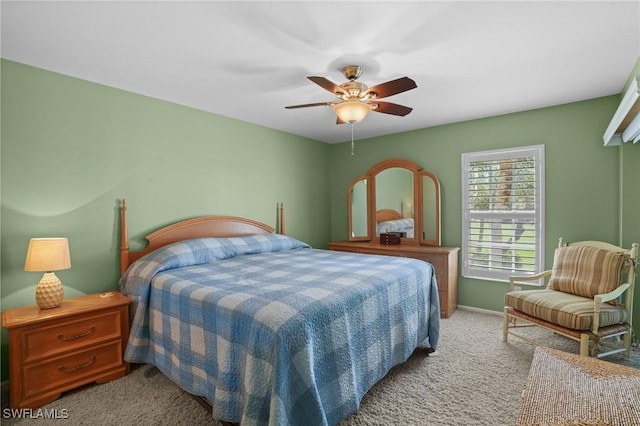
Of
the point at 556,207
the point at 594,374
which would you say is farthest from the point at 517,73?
the point at 594,374

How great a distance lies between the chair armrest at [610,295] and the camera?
8.04 feet

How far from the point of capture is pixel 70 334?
7.49 feet

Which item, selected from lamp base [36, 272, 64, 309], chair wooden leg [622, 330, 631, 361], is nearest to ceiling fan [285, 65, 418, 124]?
lamp base [36, 272, 64, 309]

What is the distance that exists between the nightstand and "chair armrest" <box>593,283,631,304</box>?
3.71 m

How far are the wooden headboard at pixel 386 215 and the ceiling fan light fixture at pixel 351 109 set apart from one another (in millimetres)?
2401

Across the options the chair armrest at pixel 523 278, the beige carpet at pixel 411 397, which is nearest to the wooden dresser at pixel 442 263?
the chair armrest at pixel 523 278

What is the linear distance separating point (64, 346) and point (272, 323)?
1.76 meters

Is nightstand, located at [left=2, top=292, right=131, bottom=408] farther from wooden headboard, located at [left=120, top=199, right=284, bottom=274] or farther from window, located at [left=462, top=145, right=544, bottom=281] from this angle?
window, located at [left=462, top=145, right=544, bottom=281]

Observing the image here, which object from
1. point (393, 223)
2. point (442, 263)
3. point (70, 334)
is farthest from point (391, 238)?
point (70, 334)

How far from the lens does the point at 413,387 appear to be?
2.36 meters

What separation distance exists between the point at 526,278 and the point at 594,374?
2.05 m

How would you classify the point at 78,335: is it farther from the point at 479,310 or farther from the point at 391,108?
the point at 479,310

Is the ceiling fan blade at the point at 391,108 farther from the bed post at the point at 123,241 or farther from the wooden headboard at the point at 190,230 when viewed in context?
the bed post at the point at 123,241

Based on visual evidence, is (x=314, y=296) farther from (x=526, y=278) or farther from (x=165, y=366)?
(x=526, y=278)
